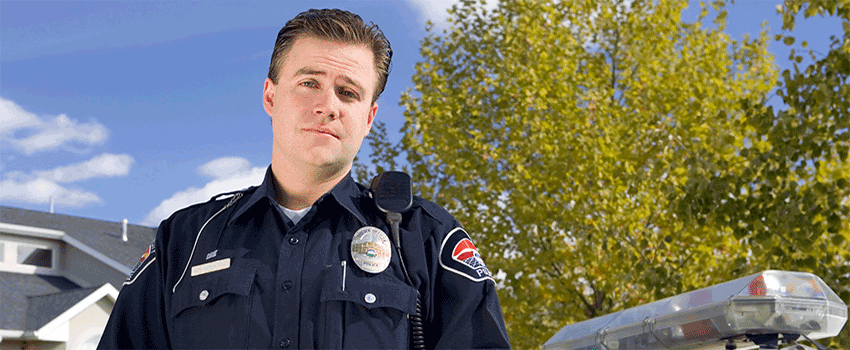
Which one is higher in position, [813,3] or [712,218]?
[813,3]

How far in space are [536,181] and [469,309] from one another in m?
11.7

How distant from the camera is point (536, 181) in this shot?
45.5ft

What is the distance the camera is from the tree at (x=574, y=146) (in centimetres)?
1349

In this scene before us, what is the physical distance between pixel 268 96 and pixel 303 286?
2.30 ft

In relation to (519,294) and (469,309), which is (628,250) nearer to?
(519,294)

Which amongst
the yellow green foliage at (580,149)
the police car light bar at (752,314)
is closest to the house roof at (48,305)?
the yellow green foliage at (580,149)

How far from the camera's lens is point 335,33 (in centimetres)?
249

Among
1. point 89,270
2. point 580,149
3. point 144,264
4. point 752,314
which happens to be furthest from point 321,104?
point 89,270

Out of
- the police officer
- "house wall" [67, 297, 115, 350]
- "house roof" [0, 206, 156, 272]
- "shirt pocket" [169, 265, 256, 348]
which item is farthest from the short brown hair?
"house roof" [0, 206, 156, 272]

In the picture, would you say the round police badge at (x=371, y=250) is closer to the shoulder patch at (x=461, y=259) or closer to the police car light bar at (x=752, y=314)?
the shoulder patch at (x=461, y=259)

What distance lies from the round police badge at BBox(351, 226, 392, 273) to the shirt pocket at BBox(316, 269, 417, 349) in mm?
54

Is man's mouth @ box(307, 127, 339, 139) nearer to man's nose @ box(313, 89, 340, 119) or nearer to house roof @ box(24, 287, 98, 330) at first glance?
man's nose @ box(313, 89, 340, 119)

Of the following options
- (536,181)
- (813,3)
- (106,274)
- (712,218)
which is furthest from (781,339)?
(106,274)

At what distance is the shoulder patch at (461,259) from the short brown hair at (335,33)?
56cm
